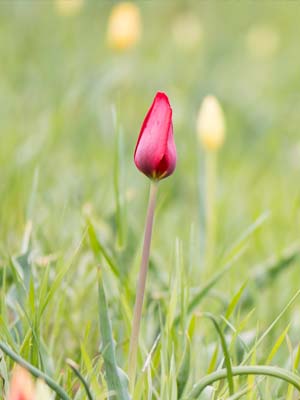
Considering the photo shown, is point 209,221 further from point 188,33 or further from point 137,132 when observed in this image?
point 188,33

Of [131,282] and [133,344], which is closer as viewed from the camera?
[133,344]

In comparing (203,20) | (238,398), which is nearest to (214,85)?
(203,20)

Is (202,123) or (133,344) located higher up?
(202,123)

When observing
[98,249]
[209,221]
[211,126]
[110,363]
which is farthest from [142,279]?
[211,126]

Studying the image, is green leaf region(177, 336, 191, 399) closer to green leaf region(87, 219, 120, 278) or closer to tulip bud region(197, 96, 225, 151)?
green leaf region(87, 219, 120, 278)

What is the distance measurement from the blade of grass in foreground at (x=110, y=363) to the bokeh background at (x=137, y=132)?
0.32 metres

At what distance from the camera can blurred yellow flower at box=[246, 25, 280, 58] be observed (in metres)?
4.84

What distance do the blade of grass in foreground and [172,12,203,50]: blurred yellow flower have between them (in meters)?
3.41

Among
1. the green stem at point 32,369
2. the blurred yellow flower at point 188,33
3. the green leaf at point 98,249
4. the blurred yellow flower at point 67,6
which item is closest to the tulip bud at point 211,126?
the green leaf at point 98,249

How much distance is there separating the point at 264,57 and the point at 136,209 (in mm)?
2068

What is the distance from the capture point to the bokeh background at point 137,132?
218 centimetres

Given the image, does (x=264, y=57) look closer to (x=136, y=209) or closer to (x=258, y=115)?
(x=258, y=115)

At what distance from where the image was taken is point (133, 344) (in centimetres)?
141

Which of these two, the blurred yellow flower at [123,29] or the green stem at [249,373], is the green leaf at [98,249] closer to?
the green stem at [249,373]
